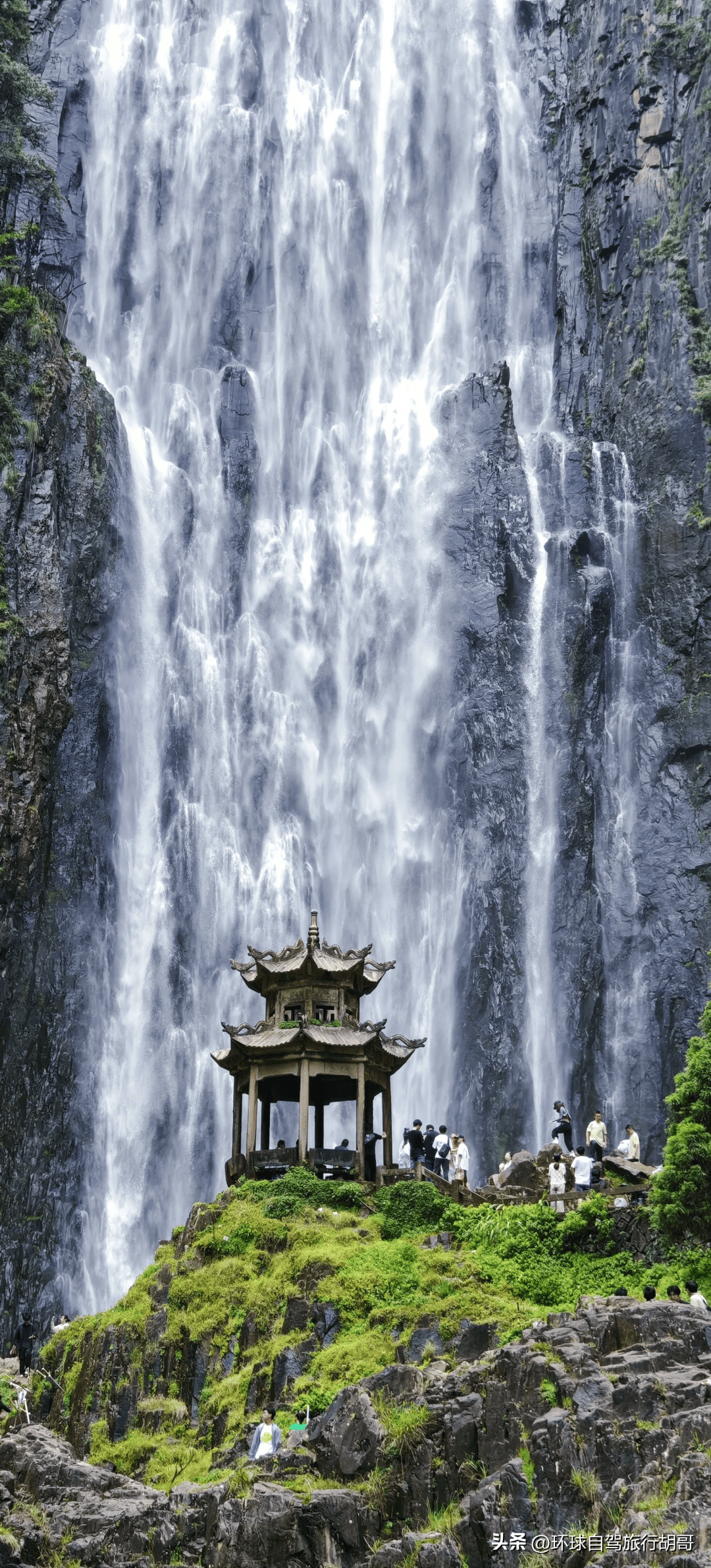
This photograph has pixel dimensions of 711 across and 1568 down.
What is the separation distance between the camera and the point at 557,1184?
72.9 ft

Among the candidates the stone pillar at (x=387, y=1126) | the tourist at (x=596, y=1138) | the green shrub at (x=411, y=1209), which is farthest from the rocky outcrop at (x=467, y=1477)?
the stone pillar at (x=387, y=1126)

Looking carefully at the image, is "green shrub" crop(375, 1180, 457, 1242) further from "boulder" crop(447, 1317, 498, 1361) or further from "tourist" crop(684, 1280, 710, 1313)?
"tourist" crop(684, 1280, 710, 1313)

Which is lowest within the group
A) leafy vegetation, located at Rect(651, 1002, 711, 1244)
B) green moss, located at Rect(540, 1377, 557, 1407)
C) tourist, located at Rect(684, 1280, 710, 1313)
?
green moss, located at Rect(540, 1377, 557, 1407)

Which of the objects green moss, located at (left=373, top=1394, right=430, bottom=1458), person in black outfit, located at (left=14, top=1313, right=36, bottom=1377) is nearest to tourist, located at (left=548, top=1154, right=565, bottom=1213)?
green moss, located at (left=373, top=1394, right=430, bottom=1458)

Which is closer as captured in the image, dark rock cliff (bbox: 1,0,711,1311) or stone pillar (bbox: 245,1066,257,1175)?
stone pillar (bbox: 245,1066,257,1175)

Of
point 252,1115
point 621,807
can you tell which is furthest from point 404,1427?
point 621,807

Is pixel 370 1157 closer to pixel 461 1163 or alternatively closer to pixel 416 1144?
pixel 416 1144

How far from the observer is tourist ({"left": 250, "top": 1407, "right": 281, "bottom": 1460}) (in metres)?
17.2

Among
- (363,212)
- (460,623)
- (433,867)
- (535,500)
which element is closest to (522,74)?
(363,212)

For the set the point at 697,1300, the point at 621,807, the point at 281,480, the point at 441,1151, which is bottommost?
the point at 697,1300

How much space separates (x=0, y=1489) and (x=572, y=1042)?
22895 millimetres

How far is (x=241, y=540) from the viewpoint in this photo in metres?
46.8

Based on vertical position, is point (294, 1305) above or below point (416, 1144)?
below

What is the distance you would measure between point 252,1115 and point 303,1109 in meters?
1.14
